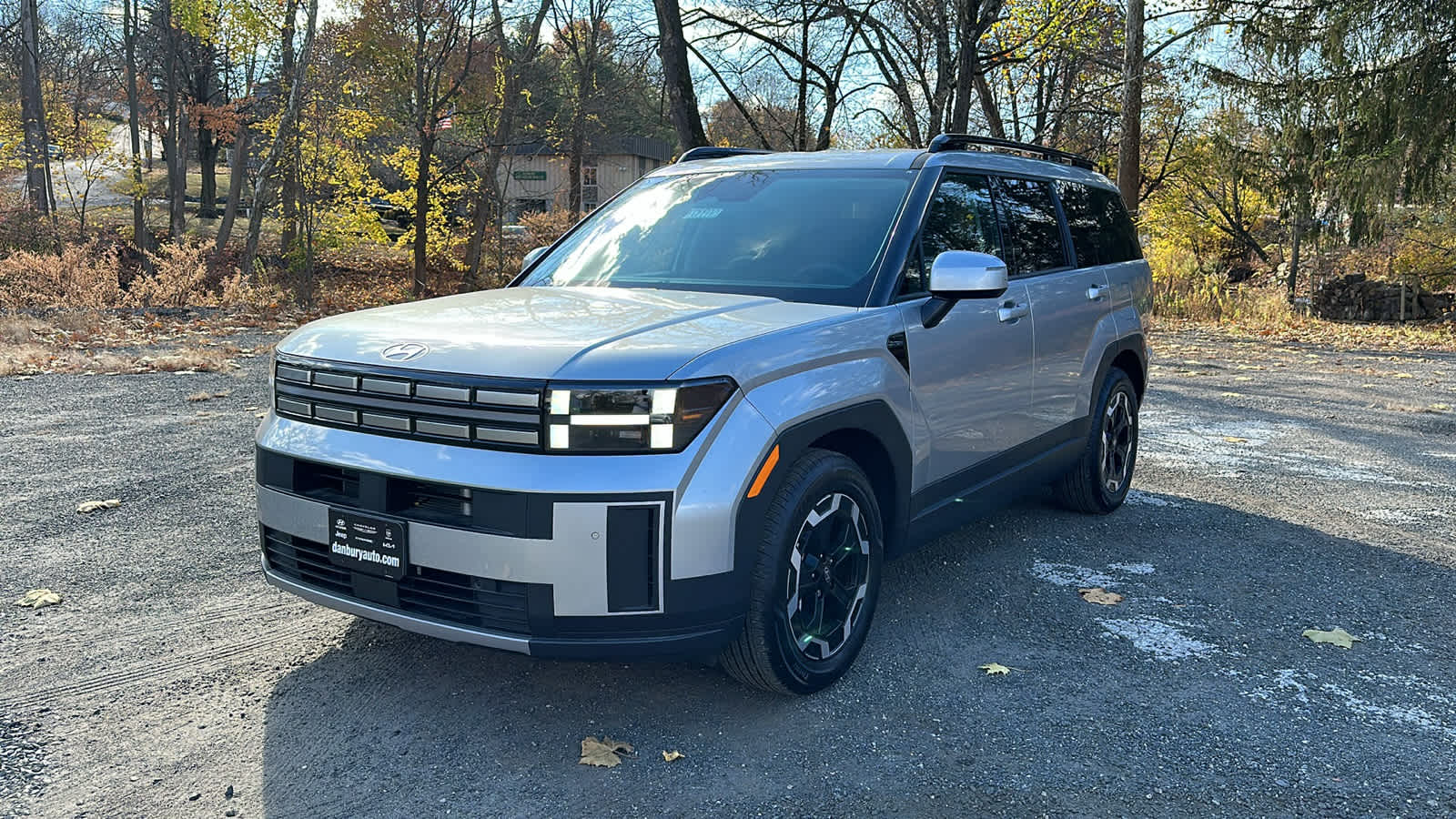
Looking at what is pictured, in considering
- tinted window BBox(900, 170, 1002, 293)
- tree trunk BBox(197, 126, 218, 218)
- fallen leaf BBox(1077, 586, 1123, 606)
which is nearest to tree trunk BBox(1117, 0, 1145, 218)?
tinted window BBox(900, 170, 1002, 293)

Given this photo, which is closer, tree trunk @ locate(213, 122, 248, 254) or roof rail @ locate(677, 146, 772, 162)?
roof rail @ locate(677, 146, 772, 162)

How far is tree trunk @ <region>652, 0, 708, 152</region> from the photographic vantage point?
1576cm

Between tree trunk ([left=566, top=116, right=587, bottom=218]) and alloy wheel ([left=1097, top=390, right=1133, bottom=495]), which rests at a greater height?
tree trunk ([left=566, top=116, right=587, bottom=218])

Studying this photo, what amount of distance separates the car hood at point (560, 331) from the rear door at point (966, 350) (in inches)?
19.7

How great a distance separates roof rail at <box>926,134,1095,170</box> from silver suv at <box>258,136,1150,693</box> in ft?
0.38

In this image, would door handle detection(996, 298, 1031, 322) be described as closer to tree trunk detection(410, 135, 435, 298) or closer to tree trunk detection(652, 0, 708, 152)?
tree trunk detection(652, 0, 708, 152)

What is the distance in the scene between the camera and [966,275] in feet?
12.8

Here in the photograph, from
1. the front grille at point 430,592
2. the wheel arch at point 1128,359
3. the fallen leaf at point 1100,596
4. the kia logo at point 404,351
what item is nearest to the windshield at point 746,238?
the kia logo at point 404,351

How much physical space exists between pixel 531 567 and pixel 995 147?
11.5ft

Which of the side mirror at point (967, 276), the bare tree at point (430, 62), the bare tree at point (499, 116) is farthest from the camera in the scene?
the bare tree at point (499, 116)

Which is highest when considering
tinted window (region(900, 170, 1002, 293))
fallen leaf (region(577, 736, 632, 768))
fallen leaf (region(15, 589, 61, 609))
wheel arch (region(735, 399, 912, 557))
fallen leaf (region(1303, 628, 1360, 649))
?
tinted window (region(900, 170, 1002, 293))

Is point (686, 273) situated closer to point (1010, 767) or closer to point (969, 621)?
point (969, 621)

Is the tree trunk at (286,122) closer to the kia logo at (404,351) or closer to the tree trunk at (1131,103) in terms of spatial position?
the tree trunk at (1131,103)

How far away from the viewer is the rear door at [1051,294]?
504cm
